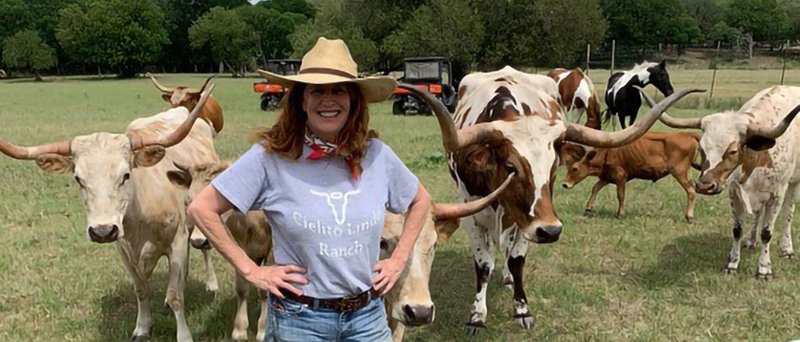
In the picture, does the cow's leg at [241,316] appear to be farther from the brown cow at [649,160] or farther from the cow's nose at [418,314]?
the brown cow at [649,160]

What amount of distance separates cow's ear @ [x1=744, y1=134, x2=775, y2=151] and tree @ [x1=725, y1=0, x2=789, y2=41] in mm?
95087

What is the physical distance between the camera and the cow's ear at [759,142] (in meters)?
6.28

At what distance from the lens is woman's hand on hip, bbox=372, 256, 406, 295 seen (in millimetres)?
3055

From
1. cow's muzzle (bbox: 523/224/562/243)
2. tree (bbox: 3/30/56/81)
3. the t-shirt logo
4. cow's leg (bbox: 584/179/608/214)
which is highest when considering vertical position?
the t-shirt logo

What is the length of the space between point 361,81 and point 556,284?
14.2ft

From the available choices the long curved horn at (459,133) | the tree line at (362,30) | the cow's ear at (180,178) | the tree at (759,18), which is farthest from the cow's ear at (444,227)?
the tree at (759,18)

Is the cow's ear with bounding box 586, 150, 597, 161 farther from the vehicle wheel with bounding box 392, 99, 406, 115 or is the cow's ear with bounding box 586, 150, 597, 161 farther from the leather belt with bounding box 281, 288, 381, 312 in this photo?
the vehicle wheel with bounding box 392, 99, 406, 115

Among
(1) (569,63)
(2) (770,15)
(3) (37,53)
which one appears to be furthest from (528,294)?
(2) (770,15)

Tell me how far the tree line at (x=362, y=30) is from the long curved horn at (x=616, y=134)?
56.8 feet

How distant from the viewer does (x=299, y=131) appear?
2959 mm

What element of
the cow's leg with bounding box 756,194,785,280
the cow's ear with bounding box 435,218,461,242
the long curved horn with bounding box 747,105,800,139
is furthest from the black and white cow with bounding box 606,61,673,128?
the cow's ear with bounding box 435,218,461,242

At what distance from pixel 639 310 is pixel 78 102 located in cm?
2904

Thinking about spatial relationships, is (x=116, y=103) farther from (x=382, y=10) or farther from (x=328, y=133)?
(x=328, y=133)

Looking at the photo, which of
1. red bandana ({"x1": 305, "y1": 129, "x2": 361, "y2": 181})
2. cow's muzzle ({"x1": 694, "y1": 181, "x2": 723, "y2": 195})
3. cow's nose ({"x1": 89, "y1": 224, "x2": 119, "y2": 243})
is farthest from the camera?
cow's muzzle ({"x1": 694, "y1": 181, "x2": 723, "y2": 195})
